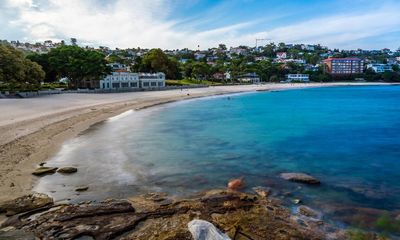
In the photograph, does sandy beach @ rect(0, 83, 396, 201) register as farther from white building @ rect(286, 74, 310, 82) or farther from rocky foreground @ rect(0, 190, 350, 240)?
white building @ rect(286, 74, 310, 82)

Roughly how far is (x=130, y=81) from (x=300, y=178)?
238ft

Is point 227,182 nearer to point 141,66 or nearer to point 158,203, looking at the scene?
point 158,203

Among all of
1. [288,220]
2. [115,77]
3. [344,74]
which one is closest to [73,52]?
[115,77]

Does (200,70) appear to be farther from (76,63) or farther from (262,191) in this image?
(262,191)

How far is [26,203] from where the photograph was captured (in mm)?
10359

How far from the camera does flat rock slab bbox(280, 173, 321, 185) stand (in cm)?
1387

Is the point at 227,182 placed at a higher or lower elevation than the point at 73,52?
lower

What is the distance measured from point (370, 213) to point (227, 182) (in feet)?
17.5

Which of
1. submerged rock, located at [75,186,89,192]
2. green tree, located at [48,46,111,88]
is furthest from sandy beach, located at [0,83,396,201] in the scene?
green tree, located at [48,46,111,88]

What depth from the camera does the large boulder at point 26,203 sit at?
9928 mm

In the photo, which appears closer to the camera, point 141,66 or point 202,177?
point 202,177

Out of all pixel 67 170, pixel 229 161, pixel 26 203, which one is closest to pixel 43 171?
pixel 67 170

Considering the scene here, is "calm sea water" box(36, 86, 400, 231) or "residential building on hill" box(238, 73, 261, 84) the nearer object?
"calm sea water" box(36, 86, 400, 231)

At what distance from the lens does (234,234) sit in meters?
8.53
